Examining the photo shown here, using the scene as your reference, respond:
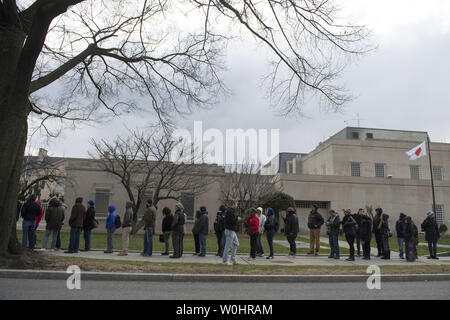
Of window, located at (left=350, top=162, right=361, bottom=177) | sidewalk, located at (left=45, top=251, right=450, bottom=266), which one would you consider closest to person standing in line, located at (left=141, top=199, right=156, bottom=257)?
sidewalk, located at (left=45, top=251, right=450, bottom=266)

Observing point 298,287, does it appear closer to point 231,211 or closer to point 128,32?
point 231,211

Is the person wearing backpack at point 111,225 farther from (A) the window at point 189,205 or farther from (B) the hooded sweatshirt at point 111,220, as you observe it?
(A) the window at point 189,205

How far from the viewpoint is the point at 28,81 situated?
29.3ft

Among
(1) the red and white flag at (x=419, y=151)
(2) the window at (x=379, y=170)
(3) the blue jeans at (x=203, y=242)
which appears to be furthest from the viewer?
(2) the window at (x=379, y=170)

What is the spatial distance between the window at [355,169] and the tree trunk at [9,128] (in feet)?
108

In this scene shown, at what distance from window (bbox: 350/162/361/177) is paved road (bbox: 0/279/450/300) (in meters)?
29.6

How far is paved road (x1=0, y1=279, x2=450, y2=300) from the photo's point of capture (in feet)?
20.1

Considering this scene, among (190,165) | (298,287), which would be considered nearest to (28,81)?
(298,287)

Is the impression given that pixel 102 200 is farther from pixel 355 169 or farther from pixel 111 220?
pixel 355 169

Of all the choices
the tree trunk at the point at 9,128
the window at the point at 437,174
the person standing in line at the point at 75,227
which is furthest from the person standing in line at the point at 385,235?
the window at the point at 437,174

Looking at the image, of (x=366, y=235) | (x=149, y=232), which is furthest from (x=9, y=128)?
(x=366, y=235)

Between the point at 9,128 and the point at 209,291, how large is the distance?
624cm

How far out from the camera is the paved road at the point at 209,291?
6.12m

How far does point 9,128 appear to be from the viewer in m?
8.62
